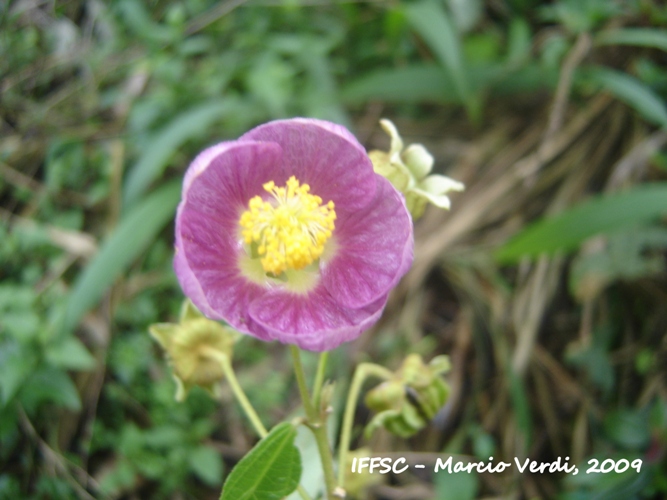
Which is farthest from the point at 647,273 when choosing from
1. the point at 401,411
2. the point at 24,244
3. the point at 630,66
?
the point at 24,244

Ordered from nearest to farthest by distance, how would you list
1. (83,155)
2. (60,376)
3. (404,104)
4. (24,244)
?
(60,376) → (24,244) → (83,155) → (404,104)

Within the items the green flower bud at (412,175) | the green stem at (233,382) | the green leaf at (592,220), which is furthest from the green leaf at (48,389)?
the green leaf at (592,220)

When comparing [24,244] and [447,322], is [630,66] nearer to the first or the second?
[447,322]

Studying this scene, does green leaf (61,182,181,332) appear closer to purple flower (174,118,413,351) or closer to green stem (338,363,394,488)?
purple flower (174,118,413,351)

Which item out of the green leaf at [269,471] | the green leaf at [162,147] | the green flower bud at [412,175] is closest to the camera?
the green leaf at [269,471]

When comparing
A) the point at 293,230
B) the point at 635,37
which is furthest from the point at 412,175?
the point at 635,37

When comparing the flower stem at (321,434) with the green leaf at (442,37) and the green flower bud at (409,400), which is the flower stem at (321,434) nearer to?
the green flower bud at (409,400)

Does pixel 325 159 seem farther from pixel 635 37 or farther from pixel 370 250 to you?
pixel 635 37
